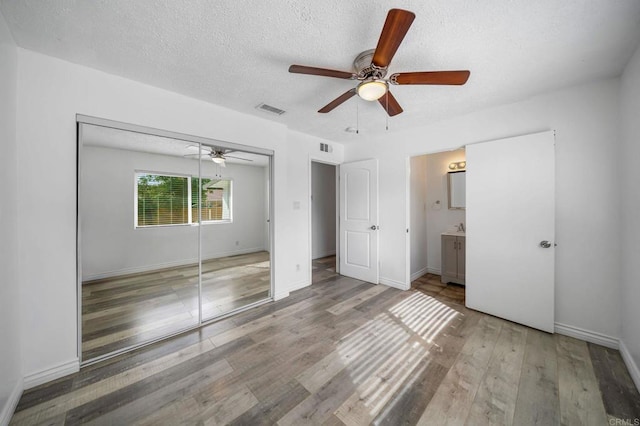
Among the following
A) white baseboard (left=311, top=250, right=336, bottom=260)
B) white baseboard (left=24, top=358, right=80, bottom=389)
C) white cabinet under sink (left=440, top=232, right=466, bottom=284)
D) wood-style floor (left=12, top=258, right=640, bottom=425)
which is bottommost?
wood-style floor (left=12, top=258, right=640, bottom=425)

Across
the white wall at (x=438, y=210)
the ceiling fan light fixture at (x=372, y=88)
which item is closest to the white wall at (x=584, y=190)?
the white wall at (x=438, y=210)

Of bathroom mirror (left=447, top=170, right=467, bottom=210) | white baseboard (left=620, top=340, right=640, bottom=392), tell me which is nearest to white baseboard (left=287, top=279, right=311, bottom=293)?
bathroom mirror (left=447, top=170, right=467, bottom=210)

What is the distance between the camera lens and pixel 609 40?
162 cm

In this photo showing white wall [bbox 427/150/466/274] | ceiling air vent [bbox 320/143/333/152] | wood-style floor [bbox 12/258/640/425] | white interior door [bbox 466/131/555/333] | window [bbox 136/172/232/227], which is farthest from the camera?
white wall [bbox 427/150/466/274]

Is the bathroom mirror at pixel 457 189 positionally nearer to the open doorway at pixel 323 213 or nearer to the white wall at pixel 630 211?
the white wall at pixel 630 211

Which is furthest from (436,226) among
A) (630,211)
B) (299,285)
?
(299,285)

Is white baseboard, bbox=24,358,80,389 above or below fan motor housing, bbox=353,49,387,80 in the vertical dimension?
below

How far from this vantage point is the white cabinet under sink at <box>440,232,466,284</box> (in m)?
3.68

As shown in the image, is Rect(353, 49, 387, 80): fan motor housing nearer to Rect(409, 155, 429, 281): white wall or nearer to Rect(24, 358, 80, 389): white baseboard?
Rect(409, 155, 429, 281): white wall

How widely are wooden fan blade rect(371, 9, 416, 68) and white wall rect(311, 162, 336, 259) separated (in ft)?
14.4

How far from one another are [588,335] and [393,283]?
6.81 ft

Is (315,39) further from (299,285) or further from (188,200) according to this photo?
(299,285)

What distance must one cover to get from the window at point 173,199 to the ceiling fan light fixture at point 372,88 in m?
2.02

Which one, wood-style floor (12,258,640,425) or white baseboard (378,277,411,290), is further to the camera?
white baseboard (378,277,411,290)
